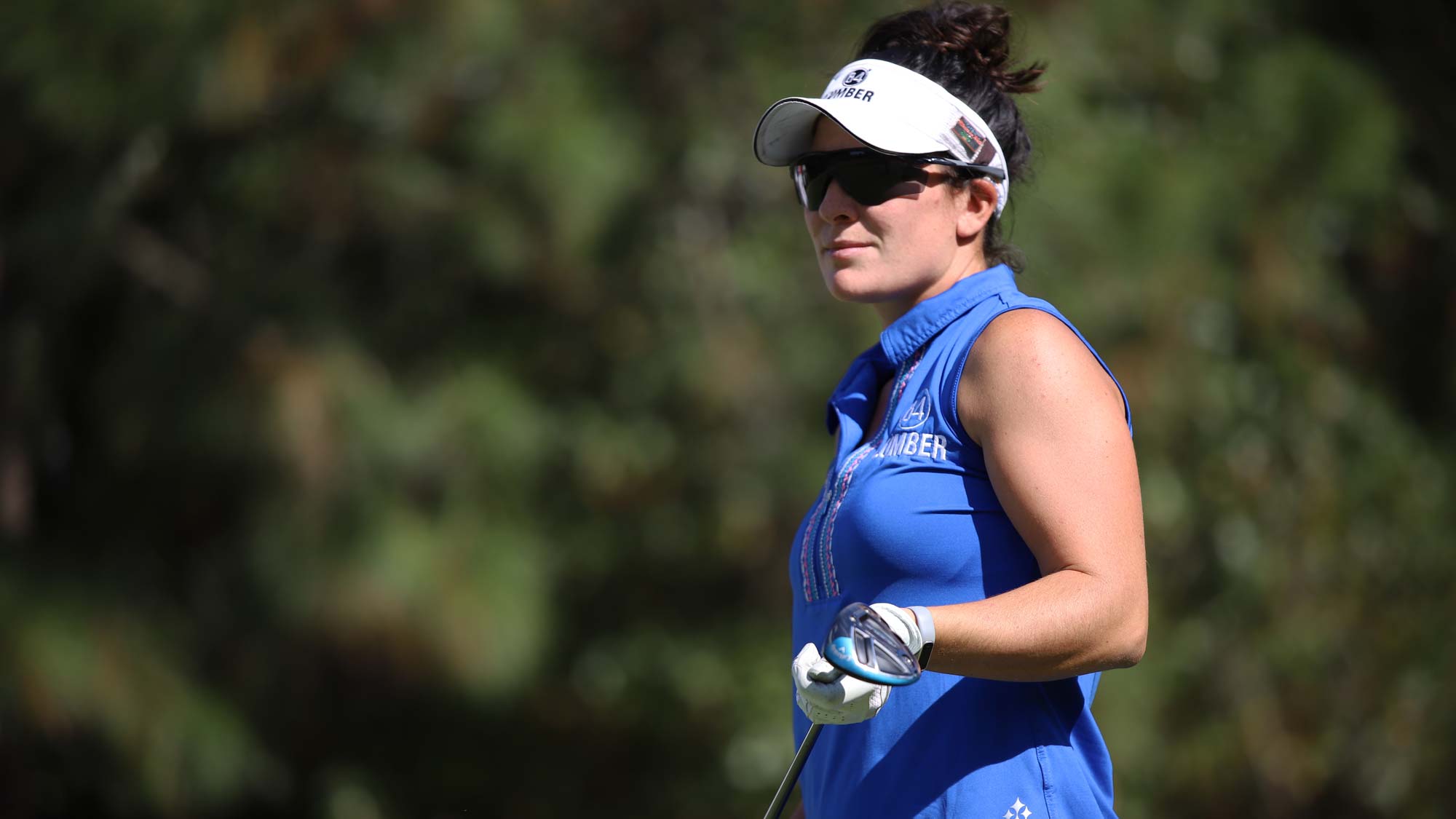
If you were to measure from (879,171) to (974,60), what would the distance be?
18 cm

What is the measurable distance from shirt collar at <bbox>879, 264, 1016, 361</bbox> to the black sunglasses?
11 centimetres

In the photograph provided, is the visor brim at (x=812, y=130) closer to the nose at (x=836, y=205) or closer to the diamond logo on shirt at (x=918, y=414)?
the nose at (x=836, y=205)

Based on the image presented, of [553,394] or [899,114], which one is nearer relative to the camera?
[899,114]

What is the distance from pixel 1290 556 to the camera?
462 centimetres

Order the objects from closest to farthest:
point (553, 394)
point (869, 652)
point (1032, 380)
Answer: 1. point (869, 652)
2. point (1032, 380)
3. point (553, 394)

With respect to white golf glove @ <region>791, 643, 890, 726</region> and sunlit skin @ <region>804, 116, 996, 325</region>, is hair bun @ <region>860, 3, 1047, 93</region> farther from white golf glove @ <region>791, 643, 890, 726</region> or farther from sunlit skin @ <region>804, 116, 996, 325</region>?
white golf glove @ <region>791, 643, 890, 726</region>

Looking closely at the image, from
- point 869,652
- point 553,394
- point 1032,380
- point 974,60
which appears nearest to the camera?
point 869,652

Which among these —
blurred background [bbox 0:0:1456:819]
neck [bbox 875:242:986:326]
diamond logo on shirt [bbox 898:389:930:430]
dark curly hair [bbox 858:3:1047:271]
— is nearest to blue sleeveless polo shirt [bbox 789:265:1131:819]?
diamond logo on shirt [bbox 898:389:930:430]

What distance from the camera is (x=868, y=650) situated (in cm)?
106

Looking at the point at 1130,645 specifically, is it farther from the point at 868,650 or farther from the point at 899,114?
the point at 899,114

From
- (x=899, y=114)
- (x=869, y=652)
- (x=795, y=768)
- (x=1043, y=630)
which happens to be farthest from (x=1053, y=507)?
(x=899, y=114)

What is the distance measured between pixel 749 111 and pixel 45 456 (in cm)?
229

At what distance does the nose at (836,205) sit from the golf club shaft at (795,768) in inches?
19.9

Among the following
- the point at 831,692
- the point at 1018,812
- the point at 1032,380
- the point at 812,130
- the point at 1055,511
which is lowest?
the point at 1018,812
